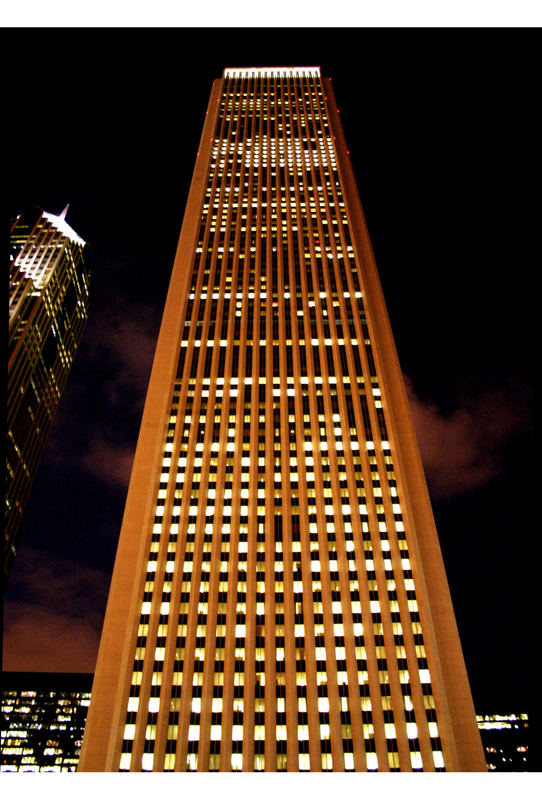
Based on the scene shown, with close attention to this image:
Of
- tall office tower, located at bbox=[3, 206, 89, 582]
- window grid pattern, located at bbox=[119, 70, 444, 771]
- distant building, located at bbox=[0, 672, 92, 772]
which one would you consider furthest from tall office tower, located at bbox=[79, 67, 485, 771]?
distant building, located at bbox=[0, 672, 92, 772]

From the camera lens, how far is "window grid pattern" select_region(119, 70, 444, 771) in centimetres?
5469

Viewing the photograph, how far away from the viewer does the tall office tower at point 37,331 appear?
123 m

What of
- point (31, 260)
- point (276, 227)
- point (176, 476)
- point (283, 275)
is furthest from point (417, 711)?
point (31, 260)

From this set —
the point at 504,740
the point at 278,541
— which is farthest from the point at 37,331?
the point at 504,740

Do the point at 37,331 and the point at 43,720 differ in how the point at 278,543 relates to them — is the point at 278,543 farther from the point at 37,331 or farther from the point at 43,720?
the point at 43,720

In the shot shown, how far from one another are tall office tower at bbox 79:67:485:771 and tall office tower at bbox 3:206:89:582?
165 feet

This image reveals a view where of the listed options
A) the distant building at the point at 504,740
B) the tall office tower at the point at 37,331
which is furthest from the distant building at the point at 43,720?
the distant building at the point at 504,740

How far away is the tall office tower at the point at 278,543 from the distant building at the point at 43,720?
310 feet

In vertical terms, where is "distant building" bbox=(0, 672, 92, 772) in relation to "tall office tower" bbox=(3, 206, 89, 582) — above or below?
below

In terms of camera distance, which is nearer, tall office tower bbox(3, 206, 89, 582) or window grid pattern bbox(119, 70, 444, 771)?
window grid pattern bbox(119, 70, 444, 771)

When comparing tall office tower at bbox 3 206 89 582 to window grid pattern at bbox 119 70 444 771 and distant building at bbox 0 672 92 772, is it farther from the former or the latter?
window grid pattern at bbox 119 70 444 771

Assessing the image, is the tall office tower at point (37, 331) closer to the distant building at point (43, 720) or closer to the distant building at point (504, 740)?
the distant building at point (43, 720)

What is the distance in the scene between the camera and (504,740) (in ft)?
432

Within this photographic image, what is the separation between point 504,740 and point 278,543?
10407 centimetres
